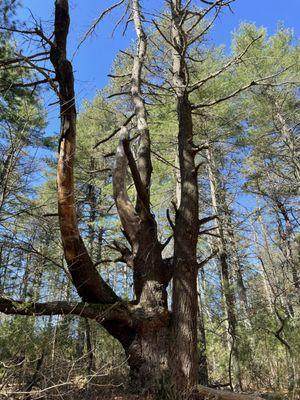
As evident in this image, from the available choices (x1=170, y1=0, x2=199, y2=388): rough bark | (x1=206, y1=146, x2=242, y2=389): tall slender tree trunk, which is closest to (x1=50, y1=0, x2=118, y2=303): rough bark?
(x1=170, y1=0, x2=199, y2=388): rough bark

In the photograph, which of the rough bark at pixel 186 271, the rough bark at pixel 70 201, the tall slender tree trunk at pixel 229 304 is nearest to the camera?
the rough bark at pixel 186 271

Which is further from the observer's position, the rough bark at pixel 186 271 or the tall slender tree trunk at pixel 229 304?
the tall slender tree trunk at pixel 229 304

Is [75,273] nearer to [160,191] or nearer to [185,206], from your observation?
[185,206]

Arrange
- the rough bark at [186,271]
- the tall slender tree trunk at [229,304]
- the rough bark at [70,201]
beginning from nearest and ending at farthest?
the rough bark at [186,271]
the rough bark at [70,201]
the tall slender tree trunk at [229,304]

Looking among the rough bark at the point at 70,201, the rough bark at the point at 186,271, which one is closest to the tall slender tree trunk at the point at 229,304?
the rough bark at the point at 186,271

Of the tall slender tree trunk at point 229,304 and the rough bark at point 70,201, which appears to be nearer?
the rough bark at point 70,201

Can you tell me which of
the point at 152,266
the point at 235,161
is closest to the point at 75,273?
the point at 152,266

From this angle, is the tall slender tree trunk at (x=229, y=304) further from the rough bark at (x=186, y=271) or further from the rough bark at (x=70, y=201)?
the rough bark at (x=70, y=201)

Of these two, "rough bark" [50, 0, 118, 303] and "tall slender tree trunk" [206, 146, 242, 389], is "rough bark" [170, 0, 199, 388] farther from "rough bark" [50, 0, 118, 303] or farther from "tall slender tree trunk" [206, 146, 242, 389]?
"tall slender tree trunk" [206, 146, 242, 389]

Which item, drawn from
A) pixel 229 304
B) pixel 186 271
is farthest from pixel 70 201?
pixel 229 304

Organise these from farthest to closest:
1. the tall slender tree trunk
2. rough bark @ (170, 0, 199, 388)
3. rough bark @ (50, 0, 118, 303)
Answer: the tall slender tree trunk, rough bark @ (50, 0, 118, 303), rough bark @ (170, 0, 199, 388)

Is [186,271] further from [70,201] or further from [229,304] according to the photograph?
[229,304]

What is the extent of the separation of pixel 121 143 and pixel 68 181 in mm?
1278

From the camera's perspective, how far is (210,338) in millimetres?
10398
